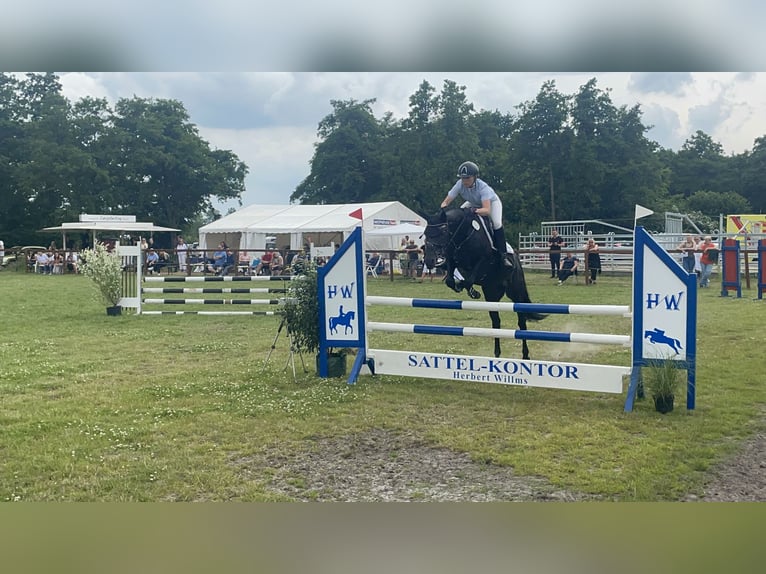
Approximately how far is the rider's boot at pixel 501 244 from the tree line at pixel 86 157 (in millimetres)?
5396

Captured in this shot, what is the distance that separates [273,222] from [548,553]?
894 cm

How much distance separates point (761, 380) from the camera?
16.4 feet

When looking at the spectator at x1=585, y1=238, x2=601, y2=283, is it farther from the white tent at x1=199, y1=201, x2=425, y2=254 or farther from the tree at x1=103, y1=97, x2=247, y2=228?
the tree at x1=103, y1=97, x2=247, y2=228

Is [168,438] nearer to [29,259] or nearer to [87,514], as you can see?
[87,514]

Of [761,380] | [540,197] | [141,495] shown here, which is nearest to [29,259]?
[540,197]

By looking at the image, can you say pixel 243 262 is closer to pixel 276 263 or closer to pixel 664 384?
pixel 276 263

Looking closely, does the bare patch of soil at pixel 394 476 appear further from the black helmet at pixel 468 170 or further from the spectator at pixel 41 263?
the spectator at pixel 41 263

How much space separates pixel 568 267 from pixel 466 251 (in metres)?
6.69

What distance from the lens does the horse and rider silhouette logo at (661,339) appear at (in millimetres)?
4133

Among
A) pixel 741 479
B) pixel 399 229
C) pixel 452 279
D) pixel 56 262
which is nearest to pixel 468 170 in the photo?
pixel 452 279

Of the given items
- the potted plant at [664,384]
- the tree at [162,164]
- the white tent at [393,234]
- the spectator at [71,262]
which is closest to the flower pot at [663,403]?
the potted plant at [664,384]

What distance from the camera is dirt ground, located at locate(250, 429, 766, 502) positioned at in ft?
9.35

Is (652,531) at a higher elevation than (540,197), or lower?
lower

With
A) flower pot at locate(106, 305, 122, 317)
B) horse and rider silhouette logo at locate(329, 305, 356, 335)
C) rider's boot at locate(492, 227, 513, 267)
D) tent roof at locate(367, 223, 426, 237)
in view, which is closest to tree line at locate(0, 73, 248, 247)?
flower pot at locate(106, 305, 122, 317)
